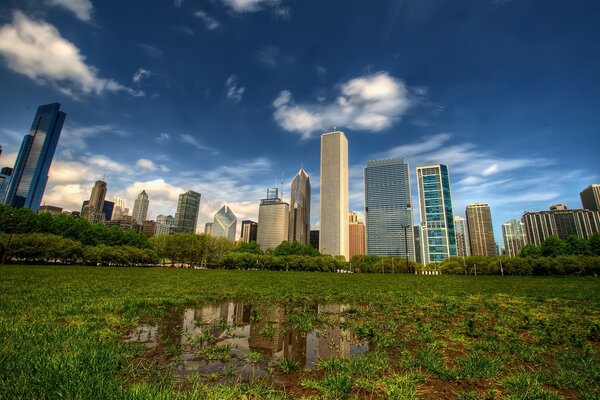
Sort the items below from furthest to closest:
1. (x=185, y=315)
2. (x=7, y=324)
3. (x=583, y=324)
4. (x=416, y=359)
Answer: (x=185, y=315) < (x=583, y=324) < (x=7, y=324) < (x=416, y=359)

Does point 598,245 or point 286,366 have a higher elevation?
point 598,245

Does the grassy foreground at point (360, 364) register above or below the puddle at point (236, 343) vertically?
above

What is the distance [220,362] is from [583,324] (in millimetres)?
12368

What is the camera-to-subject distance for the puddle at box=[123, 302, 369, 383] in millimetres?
5246

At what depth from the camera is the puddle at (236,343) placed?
17.2 ft

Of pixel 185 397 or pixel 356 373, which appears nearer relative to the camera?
pixel 185 397

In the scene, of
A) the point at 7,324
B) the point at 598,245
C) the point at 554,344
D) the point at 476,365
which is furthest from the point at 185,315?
the point at 598,245

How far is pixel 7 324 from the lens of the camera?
6.80m

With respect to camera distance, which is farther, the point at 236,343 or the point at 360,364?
the point at 236,343

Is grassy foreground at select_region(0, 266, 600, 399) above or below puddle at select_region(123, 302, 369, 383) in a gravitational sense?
above

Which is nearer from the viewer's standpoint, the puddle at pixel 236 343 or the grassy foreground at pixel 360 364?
the grassy foreground at pixel 360 364

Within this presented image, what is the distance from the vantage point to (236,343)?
23.3 feet

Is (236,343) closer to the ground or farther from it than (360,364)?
closer to the ground

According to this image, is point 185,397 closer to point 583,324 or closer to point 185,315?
point 185,315
